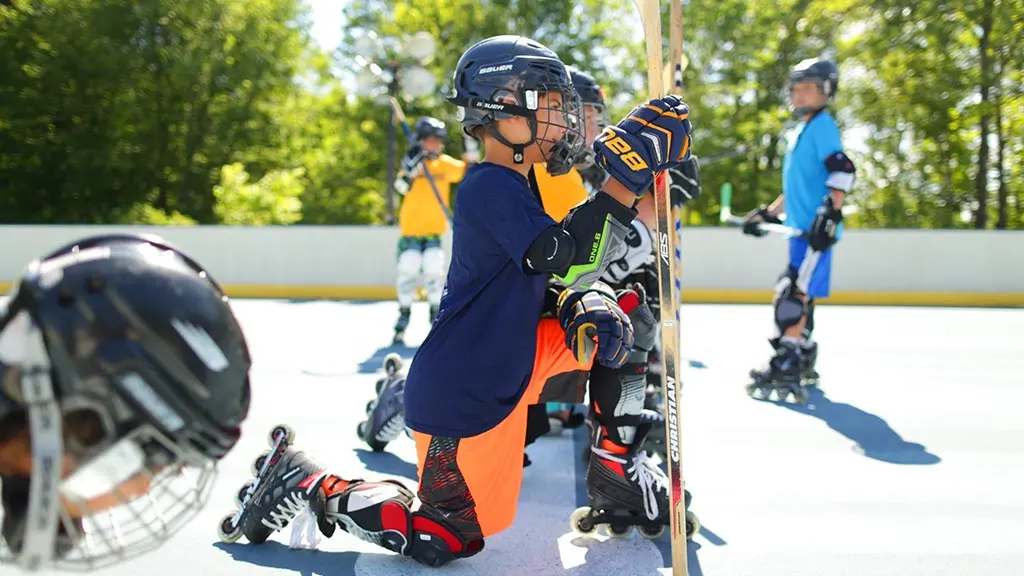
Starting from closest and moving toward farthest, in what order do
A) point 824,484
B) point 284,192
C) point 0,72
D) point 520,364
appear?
point 520,364 → point 824,484 → point 0,72 → point 284,192

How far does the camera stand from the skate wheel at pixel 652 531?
8.89 ft

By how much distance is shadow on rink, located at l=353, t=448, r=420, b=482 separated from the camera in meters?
3.50

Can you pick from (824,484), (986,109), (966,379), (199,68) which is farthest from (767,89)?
(824,484)

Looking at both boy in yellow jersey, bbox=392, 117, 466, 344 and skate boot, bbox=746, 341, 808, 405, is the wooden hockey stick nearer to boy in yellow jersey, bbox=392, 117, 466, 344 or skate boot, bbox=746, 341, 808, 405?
skate boot, bbox=746, 341, 808, 405

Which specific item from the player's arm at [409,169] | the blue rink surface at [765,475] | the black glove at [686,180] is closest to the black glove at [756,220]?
the blue rink surface at [765,475]

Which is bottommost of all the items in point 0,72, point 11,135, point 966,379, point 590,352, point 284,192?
point 966,379

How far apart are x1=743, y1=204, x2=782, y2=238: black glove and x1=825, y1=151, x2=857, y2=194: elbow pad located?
74 centimetres

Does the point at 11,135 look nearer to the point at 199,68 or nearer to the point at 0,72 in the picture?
the point at 0,72

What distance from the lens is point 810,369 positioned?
566cm

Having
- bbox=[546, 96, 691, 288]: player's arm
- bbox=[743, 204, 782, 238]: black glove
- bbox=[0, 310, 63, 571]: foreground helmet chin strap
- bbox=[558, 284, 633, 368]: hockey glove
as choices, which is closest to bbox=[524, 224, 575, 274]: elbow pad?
bbox=[546, 96, 691, 288]: player's arm

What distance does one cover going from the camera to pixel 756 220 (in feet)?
18.7

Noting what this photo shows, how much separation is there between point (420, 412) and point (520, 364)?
33cm

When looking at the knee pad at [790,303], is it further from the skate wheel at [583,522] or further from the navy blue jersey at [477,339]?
the navy blue jersey at [477,339]

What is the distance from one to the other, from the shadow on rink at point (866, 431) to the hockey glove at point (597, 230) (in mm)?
2470
